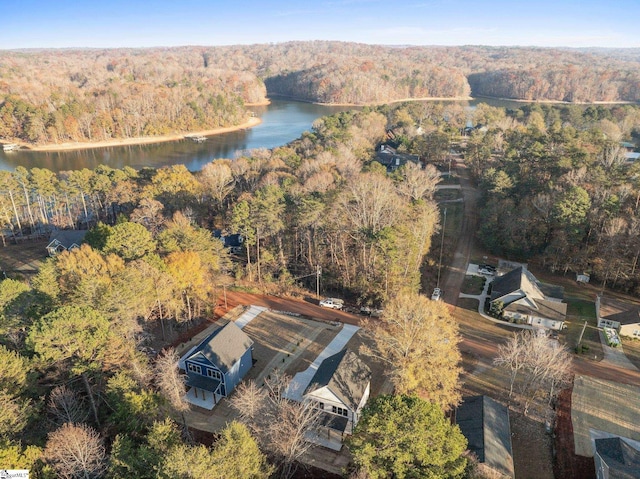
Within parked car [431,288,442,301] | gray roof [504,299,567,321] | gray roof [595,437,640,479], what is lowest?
parked car [431,288,442,301]

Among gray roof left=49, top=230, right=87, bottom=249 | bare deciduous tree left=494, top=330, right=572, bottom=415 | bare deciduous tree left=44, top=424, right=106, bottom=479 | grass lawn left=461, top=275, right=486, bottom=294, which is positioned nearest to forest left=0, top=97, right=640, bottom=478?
bare deciduous tree left=44, top=424, right=106, bottom=479

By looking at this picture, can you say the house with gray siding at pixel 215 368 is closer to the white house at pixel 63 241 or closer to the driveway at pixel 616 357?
the driveway at pixel 616 357

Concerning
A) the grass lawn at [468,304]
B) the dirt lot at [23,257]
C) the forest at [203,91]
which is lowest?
the grass lawn at [468,304]

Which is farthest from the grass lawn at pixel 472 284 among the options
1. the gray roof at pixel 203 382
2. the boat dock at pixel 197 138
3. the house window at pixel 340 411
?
the boat dock at pixel 197 138

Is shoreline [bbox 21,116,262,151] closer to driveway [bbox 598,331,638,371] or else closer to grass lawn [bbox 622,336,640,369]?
driveway [bbox 598,331,638,371]

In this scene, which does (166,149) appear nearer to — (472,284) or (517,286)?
(472,284)

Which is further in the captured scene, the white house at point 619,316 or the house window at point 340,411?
the white house at point 619,316

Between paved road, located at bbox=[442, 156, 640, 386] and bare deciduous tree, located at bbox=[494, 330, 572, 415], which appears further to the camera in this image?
paved road, located at bbox=[442, 156, 640, 386]
